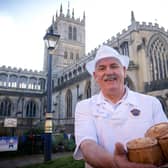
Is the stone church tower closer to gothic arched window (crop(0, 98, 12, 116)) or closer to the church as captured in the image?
the church

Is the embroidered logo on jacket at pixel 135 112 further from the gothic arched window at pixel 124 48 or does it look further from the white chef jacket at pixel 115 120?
the gothic arched window at pixel 124 48

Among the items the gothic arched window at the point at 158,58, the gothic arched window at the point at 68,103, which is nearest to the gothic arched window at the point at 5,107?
the gothic arched window at the point at 68,103

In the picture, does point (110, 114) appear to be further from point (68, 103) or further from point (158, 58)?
point (68, 103)

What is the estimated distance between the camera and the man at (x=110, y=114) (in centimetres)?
160

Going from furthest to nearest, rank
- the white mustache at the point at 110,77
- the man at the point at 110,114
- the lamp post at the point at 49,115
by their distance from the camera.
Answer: the lamp post at the point at 49,115, the white mustache at the point at 110,77, the man at the point at 110,114

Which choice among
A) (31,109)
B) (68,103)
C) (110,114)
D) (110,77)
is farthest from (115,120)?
(31,109)

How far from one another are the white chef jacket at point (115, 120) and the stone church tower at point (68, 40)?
4907cm

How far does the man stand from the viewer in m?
1.60

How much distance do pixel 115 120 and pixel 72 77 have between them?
35.9 meters

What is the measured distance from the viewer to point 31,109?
136 feet

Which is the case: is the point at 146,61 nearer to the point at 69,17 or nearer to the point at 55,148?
the point at 55,148

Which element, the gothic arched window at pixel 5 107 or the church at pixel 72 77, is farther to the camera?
the gothic arched window at pixel 5 107

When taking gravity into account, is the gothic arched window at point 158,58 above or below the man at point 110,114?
above

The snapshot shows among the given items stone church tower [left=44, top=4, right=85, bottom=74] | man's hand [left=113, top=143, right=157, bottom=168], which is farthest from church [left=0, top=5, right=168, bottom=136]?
man's hand [left=113, top=143, right=157, bottom=168]
